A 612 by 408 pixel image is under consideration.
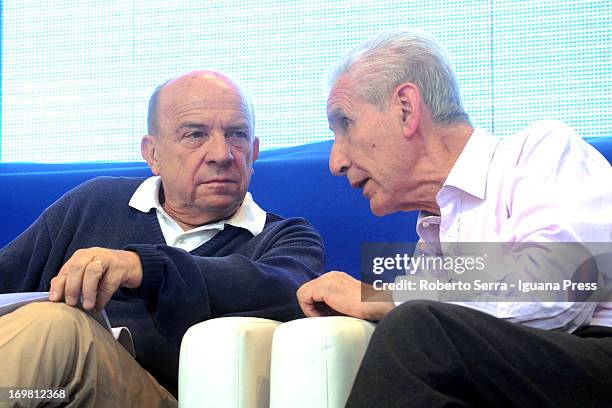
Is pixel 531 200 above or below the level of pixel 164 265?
above

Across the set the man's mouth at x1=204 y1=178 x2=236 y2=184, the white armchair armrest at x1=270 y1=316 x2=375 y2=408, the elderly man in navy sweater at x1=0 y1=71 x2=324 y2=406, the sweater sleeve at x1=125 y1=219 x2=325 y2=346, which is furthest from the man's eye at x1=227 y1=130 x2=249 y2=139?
the white armchair armrest at x1=270 y1=316 x2=375 y2=408

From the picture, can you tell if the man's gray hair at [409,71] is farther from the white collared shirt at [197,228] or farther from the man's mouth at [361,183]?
the white collared shirt at [197,228]

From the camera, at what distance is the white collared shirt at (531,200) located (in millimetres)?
1312

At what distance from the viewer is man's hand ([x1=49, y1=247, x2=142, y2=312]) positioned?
1456 mm

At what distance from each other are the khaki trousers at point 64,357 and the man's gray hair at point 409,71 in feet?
2.01

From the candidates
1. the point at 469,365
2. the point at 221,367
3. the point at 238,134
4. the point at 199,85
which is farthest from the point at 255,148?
the point at 469,365

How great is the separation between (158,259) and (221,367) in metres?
0.26

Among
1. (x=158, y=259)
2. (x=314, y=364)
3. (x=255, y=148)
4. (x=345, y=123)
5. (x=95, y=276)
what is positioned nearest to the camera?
(x=314, y=364)

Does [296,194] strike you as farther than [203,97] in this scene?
Yes

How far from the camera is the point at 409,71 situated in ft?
5.49

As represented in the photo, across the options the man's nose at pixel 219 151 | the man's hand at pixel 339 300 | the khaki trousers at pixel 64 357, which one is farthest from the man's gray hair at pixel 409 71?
the khaki trousers at pixel 64 357

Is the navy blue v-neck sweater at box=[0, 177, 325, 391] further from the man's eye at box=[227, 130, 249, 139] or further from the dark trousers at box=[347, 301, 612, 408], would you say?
the dark trousers at box=[347, 301, 612, 408]

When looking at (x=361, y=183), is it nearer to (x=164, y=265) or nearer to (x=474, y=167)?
(x=474, y=167)

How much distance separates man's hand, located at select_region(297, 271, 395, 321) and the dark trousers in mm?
237
